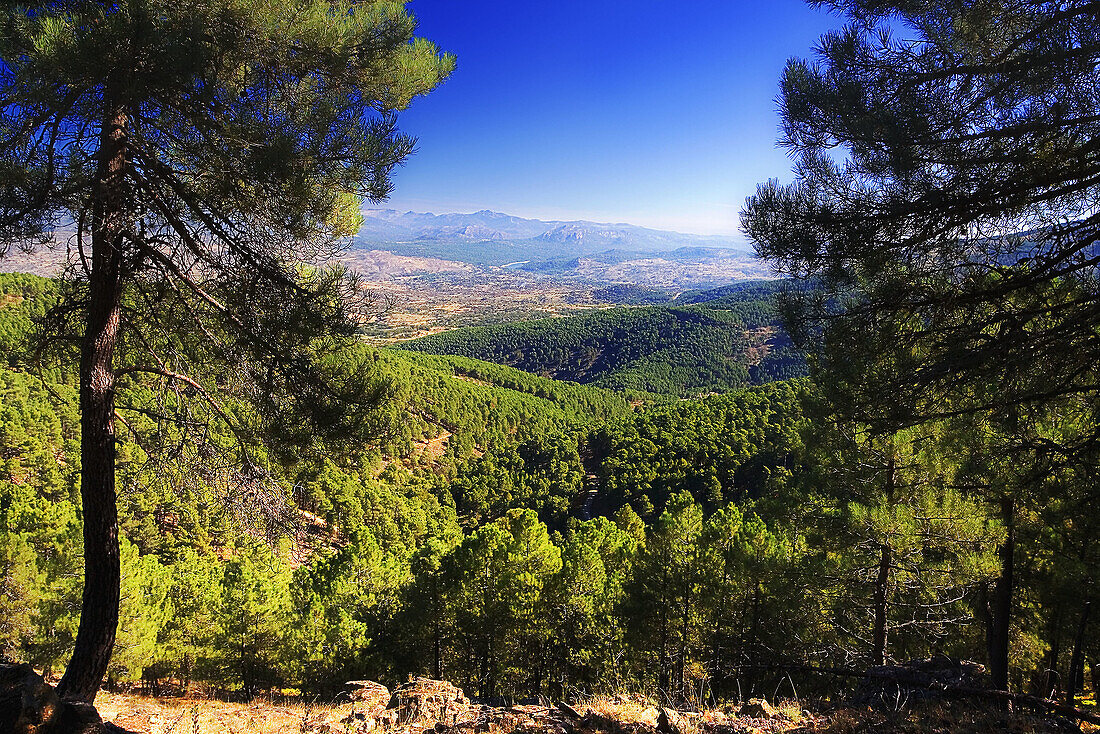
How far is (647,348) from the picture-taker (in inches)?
4631

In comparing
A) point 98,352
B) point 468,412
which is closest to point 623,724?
point 98,352

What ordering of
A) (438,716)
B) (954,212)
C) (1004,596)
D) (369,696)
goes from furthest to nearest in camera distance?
1. (1004,596)
2. (369,696)
3. (438,716)
4. (954,212)

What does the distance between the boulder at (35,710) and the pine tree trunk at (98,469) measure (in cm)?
72

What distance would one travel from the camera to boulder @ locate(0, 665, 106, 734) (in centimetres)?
249

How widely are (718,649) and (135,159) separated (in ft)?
38.8

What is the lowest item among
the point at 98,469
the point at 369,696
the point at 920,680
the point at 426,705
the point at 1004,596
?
the point at 369,696

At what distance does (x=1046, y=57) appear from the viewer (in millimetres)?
2809

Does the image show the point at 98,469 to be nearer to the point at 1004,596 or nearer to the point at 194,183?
the point at 194,183

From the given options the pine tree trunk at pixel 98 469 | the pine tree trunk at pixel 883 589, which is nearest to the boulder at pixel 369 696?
the pine tree trunk at pixel 98 469

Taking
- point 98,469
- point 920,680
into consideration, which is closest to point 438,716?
point 98,469

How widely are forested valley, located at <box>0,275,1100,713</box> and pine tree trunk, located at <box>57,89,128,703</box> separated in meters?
0.18

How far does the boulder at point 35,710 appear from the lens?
2486 mm

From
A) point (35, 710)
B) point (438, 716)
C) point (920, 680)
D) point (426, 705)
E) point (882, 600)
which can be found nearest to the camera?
point (35, 710)

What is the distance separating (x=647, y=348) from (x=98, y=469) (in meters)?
117
